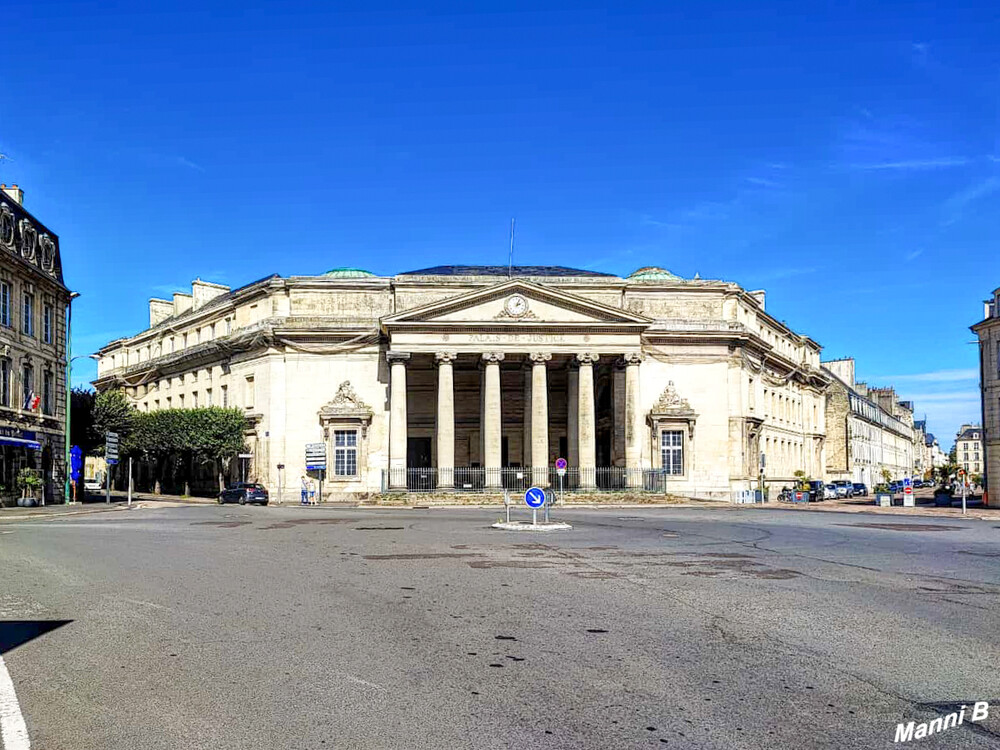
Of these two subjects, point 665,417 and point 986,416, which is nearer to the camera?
point 986,416

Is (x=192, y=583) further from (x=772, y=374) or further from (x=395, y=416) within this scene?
(x=772, y=374)

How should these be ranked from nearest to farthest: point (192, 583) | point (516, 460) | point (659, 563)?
point (192, 583)
point (659, 563)
point (516, 460)

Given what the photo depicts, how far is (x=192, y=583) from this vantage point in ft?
45.3

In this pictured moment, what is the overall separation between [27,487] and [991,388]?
5126 centimetres

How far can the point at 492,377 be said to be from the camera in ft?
180

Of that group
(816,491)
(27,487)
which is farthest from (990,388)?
(27,487)

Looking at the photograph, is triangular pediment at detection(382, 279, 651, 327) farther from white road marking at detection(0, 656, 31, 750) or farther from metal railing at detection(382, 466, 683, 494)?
white road marking at detection(0, 656, 31, 750)

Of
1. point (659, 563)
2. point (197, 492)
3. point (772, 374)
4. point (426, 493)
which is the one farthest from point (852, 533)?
point (197, 492)

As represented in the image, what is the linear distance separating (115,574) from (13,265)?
3333 cm

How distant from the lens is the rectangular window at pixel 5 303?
4244 cm

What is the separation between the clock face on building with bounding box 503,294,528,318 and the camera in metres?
55.0

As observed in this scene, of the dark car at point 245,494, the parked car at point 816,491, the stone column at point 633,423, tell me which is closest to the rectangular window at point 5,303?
the dark car at point 245,494

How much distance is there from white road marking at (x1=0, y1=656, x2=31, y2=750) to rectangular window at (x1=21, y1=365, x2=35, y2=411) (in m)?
41.4

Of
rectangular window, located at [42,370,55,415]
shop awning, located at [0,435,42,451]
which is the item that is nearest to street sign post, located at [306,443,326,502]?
rectangular window, located at [42,370,55,415]
